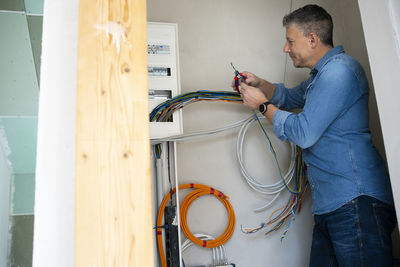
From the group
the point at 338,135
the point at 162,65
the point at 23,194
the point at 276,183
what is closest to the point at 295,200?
the point at 276,183

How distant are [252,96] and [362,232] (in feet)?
2.86

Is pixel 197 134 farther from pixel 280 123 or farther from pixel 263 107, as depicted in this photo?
pixel 280 123

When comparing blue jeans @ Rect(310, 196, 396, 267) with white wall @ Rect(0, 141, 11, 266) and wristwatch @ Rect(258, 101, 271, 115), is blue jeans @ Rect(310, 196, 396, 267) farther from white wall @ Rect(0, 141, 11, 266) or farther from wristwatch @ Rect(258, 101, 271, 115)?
white wall @ Rect(0, 141, 11, 266)

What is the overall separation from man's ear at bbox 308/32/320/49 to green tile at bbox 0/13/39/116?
1.44m

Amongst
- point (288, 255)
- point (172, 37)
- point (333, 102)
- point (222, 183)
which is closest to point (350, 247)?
point (333, 102)

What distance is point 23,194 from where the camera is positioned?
80.7 inches

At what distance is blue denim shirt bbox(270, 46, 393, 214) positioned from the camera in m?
1.69

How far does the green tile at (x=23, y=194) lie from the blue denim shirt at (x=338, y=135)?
1375 mm

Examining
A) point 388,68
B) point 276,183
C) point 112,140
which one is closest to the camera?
point 112,140

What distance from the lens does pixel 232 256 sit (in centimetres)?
233

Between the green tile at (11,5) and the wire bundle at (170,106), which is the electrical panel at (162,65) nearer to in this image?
the wire bundle at (170,106)

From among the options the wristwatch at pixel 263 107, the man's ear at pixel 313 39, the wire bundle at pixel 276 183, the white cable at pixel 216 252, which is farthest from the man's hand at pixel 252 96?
the white cable at pixel 216 252

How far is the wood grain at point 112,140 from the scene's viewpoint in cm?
94

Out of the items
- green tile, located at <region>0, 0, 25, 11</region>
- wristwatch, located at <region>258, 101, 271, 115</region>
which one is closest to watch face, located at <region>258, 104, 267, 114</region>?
wristwatch, located at <region>258, 101, 271, 115</region>
